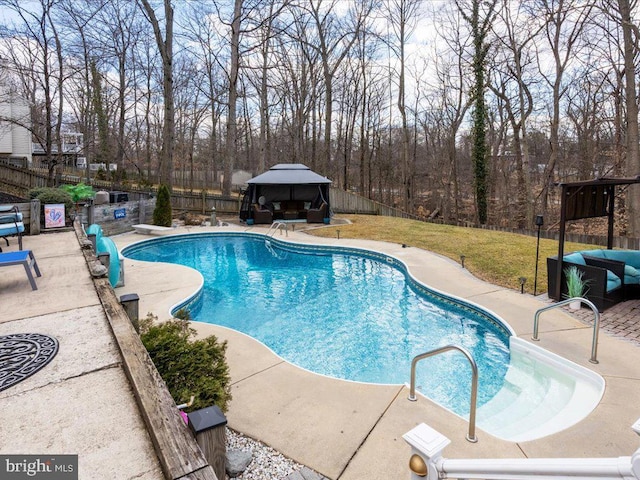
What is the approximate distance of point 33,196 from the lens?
9453 millimetres

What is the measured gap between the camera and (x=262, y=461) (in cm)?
266

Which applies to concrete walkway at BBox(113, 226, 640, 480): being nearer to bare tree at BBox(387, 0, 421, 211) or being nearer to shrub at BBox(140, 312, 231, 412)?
shrub at BBox(140, 312, 231, 412)

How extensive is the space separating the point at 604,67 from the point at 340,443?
55.2ft

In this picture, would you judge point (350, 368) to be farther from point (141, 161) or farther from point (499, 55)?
point (141, 161)

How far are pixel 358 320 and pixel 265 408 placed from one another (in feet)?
10.8

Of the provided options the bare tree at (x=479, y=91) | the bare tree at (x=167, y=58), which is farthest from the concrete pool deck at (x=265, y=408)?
the bare tree at (x=479, y=91)

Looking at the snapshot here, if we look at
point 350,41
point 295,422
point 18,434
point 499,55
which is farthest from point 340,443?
point 350,41

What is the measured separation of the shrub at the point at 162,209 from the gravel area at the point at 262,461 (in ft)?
38.8

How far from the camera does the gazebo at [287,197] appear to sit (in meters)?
14.8

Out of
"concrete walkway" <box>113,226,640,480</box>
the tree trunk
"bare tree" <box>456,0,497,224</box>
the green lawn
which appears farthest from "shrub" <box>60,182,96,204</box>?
"bare tree" <box>456,0,497,224</box>

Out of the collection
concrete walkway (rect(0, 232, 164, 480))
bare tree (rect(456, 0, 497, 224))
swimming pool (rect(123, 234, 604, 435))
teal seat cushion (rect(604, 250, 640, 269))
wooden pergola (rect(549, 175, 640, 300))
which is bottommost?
swimming pool (rect(123, 234, 604, 435))

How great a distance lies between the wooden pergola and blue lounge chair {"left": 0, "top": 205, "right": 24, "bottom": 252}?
9.27 m

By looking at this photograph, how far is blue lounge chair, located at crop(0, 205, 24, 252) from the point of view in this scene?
672 centimetres

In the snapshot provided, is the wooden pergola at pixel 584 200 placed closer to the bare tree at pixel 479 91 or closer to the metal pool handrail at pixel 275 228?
the metal pool handrail at pixel 275 228
